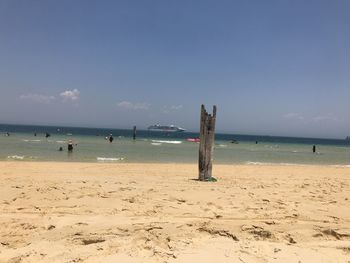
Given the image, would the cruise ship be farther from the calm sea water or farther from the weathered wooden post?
the weathered wooden post

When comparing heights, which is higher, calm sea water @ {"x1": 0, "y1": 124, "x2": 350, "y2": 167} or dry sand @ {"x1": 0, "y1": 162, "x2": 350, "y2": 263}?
dry sand @ {"x1": 0, "y1": 162, "x2": 350, "y2": 263}

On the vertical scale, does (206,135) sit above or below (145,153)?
above

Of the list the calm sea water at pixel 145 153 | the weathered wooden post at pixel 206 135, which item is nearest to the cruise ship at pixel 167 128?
the calm sea water at pixel 145 153

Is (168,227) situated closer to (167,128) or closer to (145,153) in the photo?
(145,153)

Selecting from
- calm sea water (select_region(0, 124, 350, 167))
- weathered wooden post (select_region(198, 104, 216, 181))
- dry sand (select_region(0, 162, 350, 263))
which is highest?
weathered wooden post (select_region(198, 104, 216, 181))

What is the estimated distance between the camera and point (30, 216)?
21.7ft

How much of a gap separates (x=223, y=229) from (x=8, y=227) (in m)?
3.18

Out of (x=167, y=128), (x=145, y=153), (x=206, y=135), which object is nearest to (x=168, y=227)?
(x=206, y=135)

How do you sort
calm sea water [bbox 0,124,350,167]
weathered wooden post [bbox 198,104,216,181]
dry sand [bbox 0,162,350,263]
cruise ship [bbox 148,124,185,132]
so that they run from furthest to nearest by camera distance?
cruise ship [bbox 148,124,185,132]
calm sea water [bbox 0,124,350,167]
weathered wooden post [bbox 198,104,216,181]
dry sand [bbox 0,162,350,263]

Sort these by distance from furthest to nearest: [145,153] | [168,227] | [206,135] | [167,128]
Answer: [167,128] < [145,153] < [206,135] < [168,227]

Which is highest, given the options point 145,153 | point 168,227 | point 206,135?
point 206,135

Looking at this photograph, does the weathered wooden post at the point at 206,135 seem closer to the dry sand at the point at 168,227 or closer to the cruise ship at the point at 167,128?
the dry sand at the point at 168,227

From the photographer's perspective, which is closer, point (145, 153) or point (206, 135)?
point (206, 135)

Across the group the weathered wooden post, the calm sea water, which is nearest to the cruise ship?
the calm sea water
